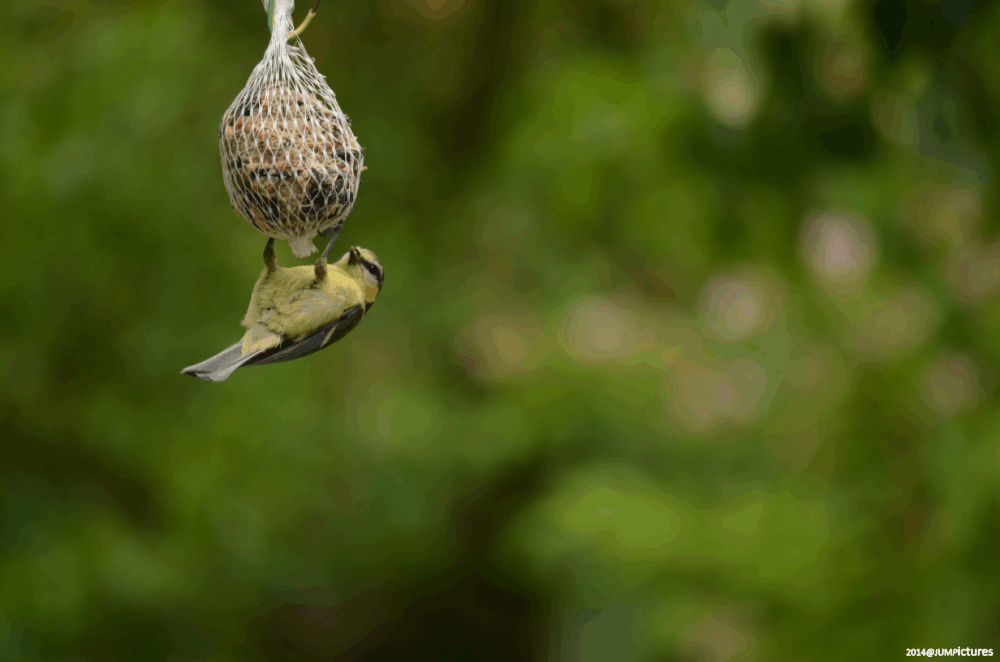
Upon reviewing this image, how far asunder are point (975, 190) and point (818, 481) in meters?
1.63

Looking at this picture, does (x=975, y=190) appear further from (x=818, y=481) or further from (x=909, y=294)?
(x=818, y=481)

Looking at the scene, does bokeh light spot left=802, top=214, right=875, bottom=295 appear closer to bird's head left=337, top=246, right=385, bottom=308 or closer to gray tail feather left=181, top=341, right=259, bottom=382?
bird's head left=337, top=246, right=385, bottom=308

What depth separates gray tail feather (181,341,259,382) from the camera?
158cm

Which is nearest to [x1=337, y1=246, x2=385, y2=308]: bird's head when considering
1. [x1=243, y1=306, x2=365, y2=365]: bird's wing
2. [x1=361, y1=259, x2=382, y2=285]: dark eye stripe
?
[x1=361, y1=259, x2=382, y2=285]: dark eye stripe

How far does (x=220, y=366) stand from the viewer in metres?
1.66

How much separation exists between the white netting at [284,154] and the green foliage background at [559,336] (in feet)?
7.36

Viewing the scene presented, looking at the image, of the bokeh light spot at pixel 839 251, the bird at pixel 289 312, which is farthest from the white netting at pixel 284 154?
the bokeh light spot at pixel 839 251

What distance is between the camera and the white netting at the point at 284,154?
1522 mm

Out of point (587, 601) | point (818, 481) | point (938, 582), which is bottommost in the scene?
point (587, 601)

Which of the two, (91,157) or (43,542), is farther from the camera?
(43,542)

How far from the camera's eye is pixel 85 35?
3.71 metres

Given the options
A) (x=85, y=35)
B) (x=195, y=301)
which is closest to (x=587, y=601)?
(x=195, y=301)

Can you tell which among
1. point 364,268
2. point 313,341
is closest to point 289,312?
point 313,341

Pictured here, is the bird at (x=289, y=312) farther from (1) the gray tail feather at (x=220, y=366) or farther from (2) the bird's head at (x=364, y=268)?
(2) the bird's head at (x=364, y=268)
